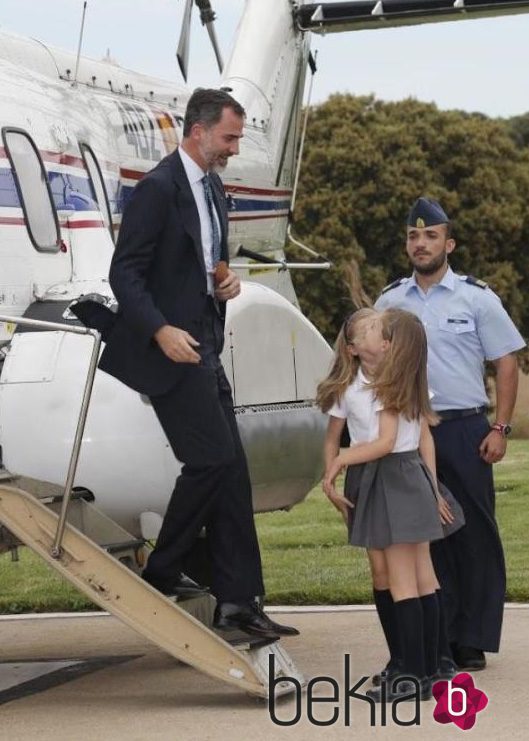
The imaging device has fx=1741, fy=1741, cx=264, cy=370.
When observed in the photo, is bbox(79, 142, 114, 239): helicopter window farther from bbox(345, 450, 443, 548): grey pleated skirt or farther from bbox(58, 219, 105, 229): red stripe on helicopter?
bbox(345, 450, 443, 548): grey pleated skirt

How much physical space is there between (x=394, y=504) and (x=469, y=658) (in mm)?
1084

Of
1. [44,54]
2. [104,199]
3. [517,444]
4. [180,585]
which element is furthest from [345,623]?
[517,444]

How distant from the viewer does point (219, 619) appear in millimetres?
6887

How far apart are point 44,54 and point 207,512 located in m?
3.79

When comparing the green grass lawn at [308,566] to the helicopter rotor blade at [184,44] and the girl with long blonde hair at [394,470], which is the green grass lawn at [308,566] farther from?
the helicopter rotor blade at [184,44]

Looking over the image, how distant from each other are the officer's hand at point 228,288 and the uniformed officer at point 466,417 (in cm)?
92

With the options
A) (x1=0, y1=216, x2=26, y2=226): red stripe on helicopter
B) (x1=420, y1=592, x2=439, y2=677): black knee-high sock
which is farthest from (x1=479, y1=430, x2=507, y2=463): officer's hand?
(x1=0, y1=216, x2=26, y2=226): red stripe on helicopter

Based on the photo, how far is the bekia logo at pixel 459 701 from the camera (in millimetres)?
6367

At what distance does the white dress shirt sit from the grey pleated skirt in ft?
3.18

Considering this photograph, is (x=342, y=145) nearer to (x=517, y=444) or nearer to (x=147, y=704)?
(x=517, y=444)

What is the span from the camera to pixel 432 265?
7602mm

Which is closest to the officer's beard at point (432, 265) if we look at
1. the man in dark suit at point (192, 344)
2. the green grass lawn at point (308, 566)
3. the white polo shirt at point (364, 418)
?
the white polo shirt at point (364, 418)

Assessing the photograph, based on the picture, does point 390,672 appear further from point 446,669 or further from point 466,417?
point 466,417

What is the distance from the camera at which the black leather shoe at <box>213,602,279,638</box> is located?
6859 millimetres
